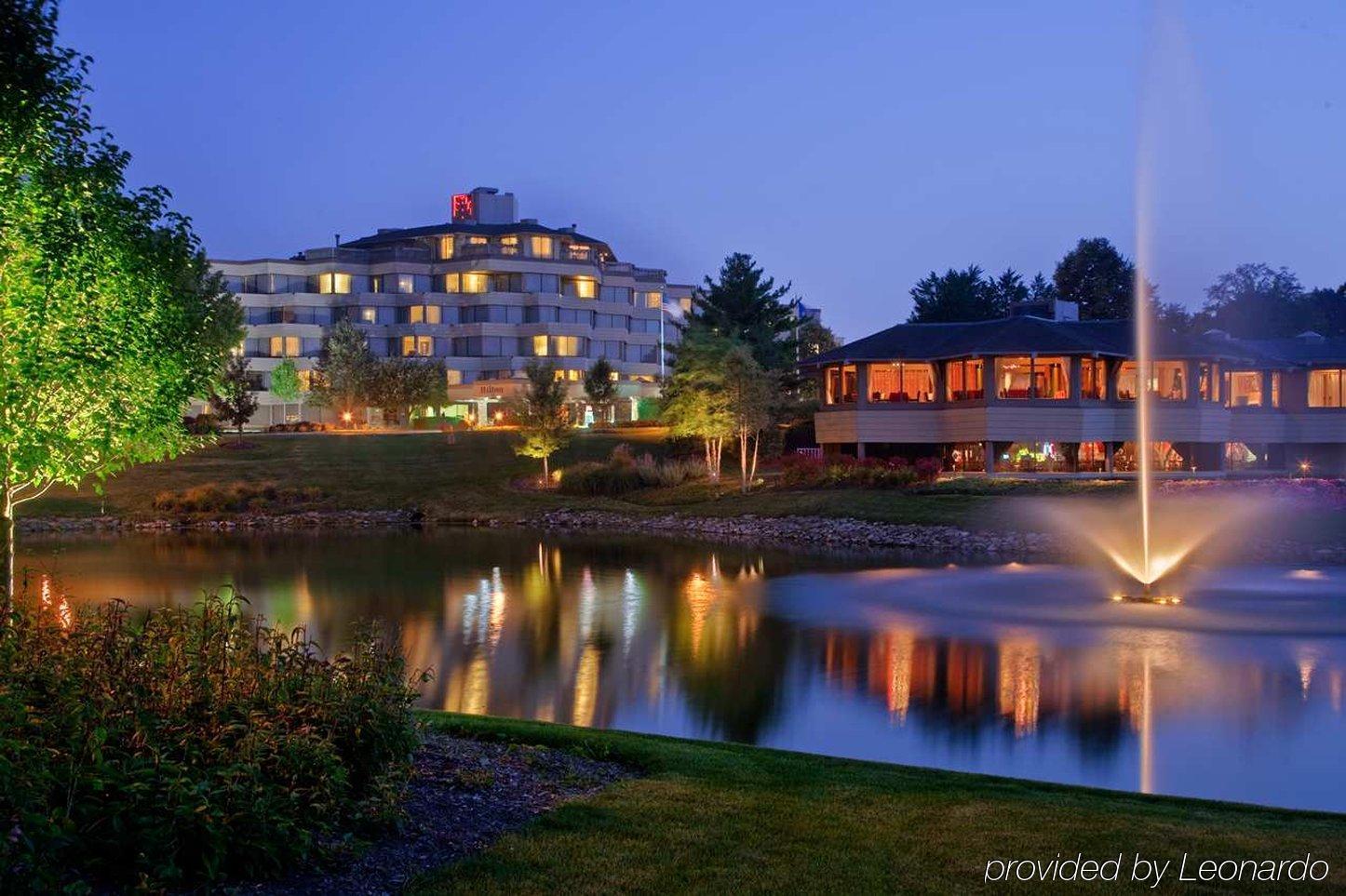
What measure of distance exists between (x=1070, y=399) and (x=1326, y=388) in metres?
16.8

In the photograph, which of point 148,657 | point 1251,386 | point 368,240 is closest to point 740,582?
point 148,657

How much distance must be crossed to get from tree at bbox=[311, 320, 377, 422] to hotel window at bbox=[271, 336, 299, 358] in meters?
10.3

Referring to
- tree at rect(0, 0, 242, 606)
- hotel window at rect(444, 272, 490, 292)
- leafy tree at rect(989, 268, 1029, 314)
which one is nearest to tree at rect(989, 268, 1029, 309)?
leafy tree at rect(989, 268, 1029, 314)

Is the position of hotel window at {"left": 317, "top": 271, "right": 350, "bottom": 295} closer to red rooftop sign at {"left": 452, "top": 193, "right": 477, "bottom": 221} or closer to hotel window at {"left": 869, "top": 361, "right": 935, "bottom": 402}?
red rooftop sign at {"left": 452, "top": 193, "right": 477, "bottom": 221}

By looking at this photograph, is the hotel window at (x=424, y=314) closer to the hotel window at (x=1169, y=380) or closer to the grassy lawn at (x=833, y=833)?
the hotel window at (x=1169, y=380)

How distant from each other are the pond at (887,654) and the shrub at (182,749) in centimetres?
275

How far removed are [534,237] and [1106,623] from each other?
3261 inches

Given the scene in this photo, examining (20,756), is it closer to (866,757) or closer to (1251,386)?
(866,757)

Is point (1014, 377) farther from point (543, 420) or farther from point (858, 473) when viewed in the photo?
point (543, 420)

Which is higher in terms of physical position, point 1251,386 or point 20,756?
point 1251,386

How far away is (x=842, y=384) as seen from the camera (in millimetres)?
59844

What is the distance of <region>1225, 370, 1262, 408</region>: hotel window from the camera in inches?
2441

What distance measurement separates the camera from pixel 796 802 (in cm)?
1057

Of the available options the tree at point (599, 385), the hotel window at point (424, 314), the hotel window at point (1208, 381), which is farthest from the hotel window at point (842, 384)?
the hotel window at point (424, 314)
